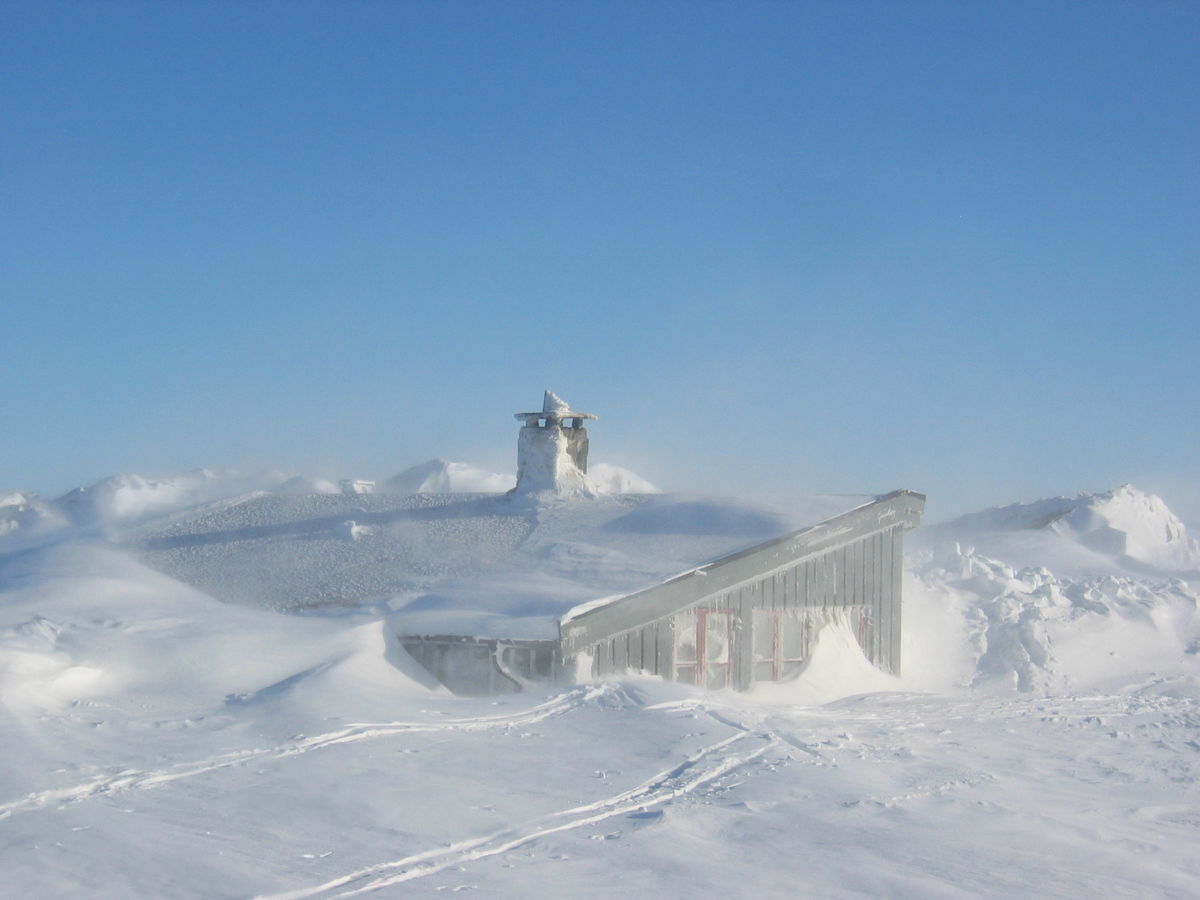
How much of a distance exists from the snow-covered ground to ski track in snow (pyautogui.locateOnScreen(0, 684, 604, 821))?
1.3 inches

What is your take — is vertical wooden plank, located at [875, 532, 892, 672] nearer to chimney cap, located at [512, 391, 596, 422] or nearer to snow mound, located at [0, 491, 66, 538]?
chimney cap, located at [512, 391, 596, 422]

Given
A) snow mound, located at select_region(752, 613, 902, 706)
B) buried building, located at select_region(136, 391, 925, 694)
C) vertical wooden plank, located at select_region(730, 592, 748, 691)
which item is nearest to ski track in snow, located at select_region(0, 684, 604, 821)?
buried building, located at select_region(136, 391, 925, 694)

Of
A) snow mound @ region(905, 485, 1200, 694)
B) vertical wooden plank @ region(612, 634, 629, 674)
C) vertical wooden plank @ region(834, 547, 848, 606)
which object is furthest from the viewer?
snow mound @ region(905, 485, 1200, 694)

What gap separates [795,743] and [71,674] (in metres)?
6.30

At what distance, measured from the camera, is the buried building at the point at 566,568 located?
1172cm

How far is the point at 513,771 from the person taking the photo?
7.97 m

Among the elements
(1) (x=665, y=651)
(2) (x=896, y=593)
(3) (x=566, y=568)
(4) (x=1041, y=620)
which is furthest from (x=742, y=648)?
(4) (x=1041, y=620)

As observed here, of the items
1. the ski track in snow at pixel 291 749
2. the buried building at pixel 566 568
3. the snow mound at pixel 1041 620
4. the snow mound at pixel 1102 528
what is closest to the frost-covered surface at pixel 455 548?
the buried building at pixel 566 568

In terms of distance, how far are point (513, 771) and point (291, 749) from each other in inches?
66.0

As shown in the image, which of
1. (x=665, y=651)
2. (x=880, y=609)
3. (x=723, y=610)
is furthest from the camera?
(x=880, y=609)

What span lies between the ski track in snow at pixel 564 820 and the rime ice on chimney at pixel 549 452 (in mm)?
8314

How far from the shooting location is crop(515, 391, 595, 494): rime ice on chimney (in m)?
17.4

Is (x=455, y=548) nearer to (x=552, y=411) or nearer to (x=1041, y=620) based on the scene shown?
(x=552, y=411)

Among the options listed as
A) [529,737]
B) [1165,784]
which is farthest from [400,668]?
[1165,784]
